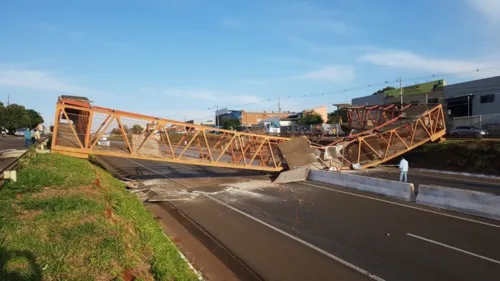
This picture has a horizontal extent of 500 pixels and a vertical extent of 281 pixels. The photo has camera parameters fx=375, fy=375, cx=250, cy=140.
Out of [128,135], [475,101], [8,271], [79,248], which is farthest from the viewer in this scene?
[475,101]

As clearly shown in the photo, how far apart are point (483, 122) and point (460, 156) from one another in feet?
56.8

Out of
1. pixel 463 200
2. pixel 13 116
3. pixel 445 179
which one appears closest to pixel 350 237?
pixel 463 200

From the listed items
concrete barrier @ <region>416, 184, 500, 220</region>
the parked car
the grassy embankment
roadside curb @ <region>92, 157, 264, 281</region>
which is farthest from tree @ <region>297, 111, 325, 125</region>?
roadside curb @ <region>92, 157, 264, 281</region>

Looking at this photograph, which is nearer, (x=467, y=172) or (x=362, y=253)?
(x=362, y=253)

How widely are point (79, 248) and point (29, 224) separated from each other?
179 cm

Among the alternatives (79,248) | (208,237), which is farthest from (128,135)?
(79,248)

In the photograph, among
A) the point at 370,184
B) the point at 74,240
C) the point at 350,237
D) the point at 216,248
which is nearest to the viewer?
the point at 74,240

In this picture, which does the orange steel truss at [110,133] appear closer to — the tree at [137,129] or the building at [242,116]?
the tree at [137,129]

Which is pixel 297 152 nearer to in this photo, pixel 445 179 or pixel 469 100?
pixel 445 179

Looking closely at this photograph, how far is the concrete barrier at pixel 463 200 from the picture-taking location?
12.7 metres

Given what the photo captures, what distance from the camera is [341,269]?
27.7 ft

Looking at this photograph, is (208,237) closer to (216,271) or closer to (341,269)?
(216,271)

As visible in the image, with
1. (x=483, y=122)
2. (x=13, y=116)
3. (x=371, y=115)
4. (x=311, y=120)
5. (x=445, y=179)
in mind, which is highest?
(x=13, y=116)

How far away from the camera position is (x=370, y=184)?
725 inches
